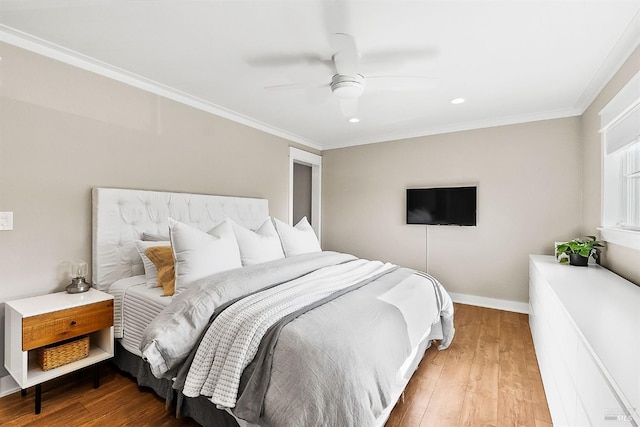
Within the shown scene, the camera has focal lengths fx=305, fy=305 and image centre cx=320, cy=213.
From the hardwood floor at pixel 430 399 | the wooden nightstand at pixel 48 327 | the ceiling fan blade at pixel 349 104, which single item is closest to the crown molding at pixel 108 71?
the ceiling fan blade at pixel 349 104

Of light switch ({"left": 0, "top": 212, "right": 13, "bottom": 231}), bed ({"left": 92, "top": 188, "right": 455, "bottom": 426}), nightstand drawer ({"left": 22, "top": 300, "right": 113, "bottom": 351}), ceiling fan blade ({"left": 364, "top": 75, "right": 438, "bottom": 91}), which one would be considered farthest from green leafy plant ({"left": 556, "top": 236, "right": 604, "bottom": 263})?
light switch ({"left": 0, "top": 212, "right": 13, "bottom": 231})

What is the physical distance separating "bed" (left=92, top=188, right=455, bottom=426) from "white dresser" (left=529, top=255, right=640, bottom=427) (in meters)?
0.73

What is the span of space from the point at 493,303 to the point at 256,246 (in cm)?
317

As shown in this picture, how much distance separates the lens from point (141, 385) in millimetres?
2098

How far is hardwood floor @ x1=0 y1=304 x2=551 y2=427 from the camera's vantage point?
1.80 metres

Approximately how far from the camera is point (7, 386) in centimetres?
205

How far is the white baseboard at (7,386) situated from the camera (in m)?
2.03

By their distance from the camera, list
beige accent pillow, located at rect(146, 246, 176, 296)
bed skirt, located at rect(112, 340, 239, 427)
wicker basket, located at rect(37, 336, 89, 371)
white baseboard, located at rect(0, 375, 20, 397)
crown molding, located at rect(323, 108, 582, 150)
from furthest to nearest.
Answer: crown molding, located at rect(323, 108, 582, 150)
beige accent pillow, located at rect(146, 246, 176, 296)
white baseboard, located at rect(0, 375, 20, 397)
wicker basket, located at rect(37, 336, 89, 371)
bed skirt, located at rect(112, 340, 239, 427)

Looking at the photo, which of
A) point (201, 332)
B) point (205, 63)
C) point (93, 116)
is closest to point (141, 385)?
point (201, 332)

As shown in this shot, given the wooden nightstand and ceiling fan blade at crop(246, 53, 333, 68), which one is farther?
ceiling fan blade at crop(246, 53, 333, 68)

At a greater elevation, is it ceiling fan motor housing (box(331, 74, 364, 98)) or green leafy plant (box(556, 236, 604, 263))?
ceiling fan motor housing (box(331, 74, 364, 98))

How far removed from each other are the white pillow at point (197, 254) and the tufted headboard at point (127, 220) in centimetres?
63

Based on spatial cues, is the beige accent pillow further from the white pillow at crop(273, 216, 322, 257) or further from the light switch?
the white pillow at crop(273, 216, 322, 257)

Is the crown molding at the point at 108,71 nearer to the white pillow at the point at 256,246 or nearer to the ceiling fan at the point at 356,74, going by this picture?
the ceiling fan at the point at 356,74
